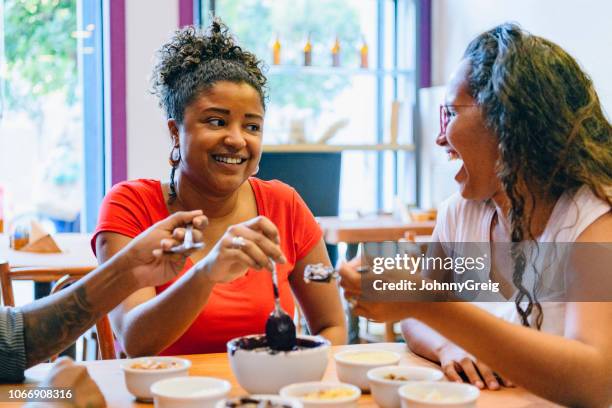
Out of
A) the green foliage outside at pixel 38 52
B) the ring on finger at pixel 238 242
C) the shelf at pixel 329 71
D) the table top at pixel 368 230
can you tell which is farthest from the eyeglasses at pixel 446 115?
the green foliage outside at pixel 38 52

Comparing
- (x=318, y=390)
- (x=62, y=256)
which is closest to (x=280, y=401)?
(x=318, y=390)

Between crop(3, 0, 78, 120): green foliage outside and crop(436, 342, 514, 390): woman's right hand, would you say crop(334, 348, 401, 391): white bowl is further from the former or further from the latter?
crop(3, 0, 78, 120): green foliage outside

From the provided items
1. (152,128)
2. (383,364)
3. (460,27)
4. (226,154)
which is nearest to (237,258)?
(383,364)

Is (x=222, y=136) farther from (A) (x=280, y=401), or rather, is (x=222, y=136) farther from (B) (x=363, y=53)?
(B) (x=363, y=53)

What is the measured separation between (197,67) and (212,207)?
35 centimetres

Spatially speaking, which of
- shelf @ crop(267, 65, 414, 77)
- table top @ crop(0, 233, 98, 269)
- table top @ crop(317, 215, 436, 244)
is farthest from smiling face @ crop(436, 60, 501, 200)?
shelf @ crop(267, 65, 414, 77)

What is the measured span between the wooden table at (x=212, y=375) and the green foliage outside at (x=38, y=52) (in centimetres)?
343

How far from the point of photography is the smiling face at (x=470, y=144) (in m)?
1.62

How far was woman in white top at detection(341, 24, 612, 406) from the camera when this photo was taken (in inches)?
52.4

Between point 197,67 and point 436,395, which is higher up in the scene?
point 197,67

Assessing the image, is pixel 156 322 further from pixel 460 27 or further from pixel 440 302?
pixel 460 27

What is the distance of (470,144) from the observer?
64.4 inches

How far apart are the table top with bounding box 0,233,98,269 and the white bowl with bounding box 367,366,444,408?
181 cm
